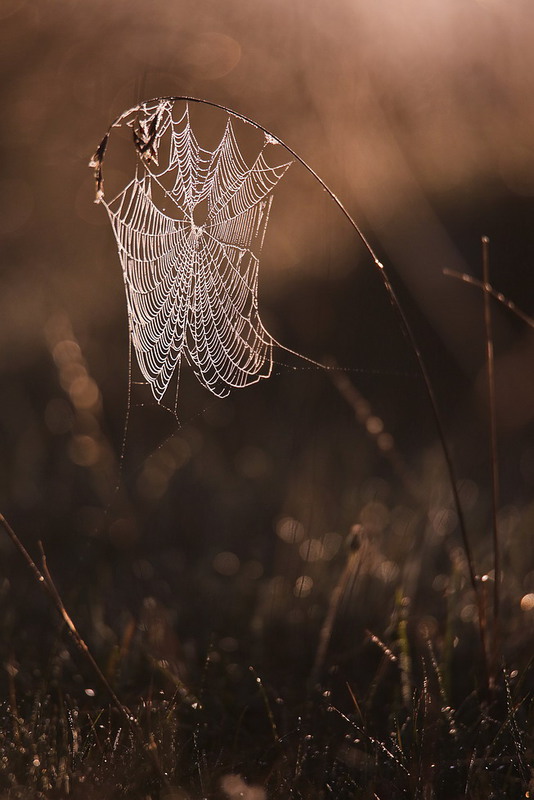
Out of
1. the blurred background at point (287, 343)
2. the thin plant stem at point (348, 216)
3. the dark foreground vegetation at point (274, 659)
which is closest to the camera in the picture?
the thin plant stem at point (348, 216)

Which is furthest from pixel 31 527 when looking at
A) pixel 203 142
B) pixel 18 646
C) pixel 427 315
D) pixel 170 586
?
pixel 203 142

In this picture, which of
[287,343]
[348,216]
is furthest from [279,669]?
[287,343]

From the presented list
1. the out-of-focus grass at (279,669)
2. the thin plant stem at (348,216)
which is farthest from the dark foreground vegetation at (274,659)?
the thin plant stem at (348,216)

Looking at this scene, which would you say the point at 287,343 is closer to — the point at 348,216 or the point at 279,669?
the point at 279,669

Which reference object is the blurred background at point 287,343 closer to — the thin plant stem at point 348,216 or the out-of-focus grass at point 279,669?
the out-of-focus grass at point 279,669

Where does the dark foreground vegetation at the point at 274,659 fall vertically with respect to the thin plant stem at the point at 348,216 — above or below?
below

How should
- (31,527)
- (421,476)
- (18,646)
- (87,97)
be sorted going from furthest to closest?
(87,97) < (421,476) < (31,527) < (18,646)

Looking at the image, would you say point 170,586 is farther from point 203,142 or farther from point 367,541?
point 203,142

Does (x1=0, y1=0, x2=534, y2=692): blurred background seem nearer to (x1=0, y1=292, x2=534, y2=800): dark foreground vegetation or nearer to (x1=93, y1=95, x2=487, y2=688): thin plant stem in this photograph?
(x1=0, y1=292, x2=534, y2=800): dark foreground vegetation
